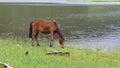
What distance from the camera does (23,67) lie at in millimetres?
9625

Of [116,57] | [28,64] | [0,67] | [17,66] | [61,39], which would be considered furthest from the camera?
[61,39]

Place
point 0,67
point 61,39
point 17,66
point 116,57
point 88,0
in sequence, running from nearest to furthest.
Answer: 1. point 0,67
2. point 17,66
3. point 116,57
4. point 61,39
5. point 88,0

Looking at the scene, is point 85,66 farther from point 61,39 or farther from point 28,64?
point 61,39

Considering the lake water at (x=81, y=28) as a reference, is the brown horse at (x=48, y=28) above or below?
above

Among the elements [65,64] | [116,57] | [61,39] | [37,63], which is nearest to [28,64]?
[37,63]

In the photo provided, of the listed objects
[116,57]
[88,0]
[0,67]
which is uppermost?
[0,67]

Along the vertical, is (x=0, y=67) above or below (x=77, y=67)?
above

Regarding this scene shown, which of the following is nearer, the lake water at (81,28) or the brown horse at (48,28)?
the brown horse at (48,28)

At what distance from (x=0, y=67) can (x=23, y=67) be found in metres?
1.06

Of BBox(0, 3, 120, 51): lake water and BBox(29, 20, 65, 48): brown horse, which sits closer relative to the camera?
BBox(29, 20, 65, 48): brown horse

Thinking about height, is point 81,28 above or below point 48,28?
below

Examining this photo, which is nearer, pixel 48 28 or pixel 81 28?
pixel 48 28

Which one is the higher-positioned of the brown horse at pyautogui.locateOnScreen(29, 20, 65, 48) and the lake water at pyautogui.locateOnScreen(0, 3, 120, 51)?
the brown horse at pyautogui.locateOnScreen(29, 20, 65, 48)

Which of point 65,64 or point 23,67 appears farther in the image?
point 65,64
